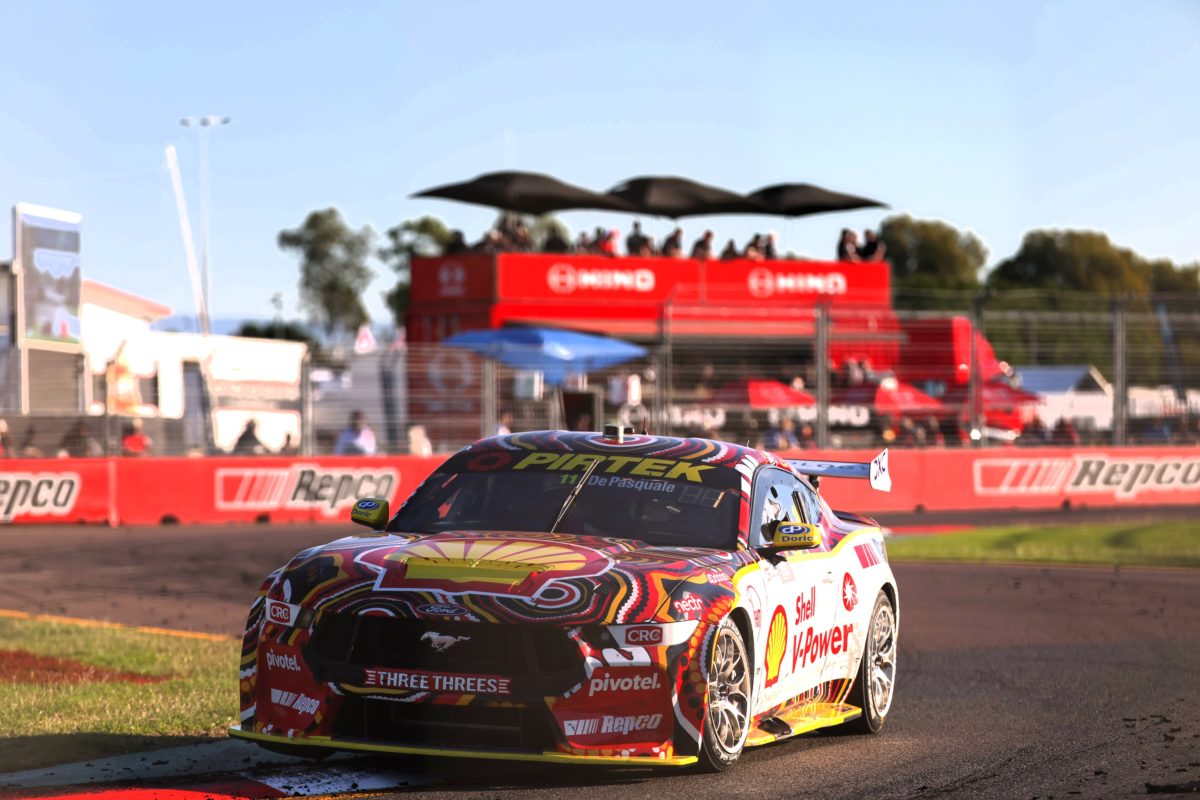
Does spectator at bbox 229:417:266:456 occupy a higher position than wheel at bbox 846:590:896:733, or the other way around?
spectator at bbox 229:417:266:456

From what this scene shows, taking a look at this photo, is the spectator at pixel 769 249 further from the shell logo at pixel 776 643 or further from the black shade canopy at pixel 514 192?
the shell logo at pixel 776 643

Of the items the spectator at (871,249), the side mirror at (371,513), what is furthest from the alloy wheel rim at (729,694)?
the spectator at (871,249)

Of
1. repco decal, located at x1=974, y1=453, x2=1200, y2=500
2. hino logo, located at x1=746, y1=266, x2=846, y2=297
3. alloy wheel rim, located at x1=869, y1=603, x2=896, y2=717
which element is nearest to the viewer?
alloy wheel rim, located at x1=869, y1=603, x2=896, y2=717

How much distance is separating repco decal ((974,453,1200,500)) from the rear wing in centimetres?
1906

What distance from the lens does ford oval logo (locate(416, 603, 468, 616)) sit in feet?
20.5

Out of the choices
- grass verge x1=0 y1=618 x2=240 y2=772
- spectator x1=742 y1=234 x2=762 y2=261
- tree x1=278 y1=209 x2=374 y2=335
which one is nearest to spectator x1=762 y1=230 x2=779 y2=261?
spectator x1=742 y1=234 x2=762 y2=261

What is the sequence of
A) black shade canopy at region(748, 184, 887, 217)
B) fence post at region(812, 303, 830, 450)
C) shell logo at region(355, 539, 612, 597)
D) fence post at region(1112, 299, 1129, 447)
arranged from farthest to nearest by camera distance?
1. black shade canopy at region(748, 184, 887, 217)
2. fence post at region(1112, 299, 1129, 447)
3. fence post at region(812, 303, 830, 450)
4. shell logo at region(355, 539, 612, 597)

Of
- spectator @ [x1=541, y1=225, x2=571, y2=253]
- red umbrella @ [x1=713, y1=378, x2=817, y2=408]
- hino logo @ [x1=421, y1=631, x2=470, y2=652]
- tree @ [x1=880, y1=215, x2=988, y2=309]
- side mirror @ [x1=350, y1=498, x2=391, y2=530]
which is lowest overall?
hino logo @ [x1=421, y1=631, x2=470, y2=652]

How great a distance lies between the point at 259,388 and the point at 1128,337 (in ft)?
44.6

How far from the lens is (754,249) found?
34156mm

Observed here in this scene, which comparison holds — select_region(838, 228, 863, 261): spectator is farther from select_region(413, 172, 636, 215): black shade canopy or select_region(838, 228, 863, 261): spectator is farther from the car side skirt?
the car side skirt

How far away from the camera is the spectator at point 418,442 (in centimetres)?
2498

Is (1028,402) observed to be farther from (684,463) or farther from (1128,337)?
(684,463)

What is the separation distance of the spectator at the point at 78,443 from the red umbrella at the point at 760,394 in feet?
28.7
